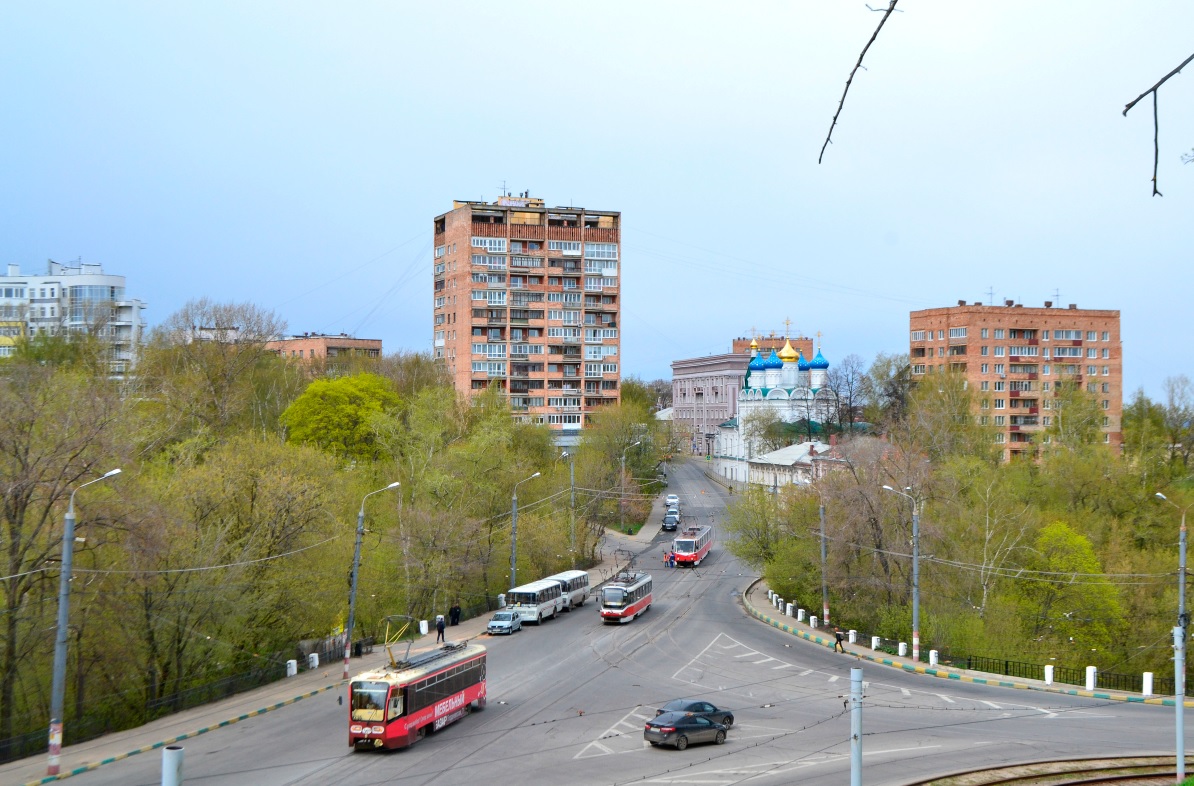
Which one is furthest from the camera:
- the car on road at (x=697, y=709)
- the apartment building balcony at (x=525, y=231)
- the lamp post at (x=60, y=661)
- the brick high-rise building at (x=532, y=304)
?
the apartment building balcony at (x=525, y=231)

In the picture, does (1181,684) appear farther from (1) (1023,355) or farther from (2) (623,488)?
(1) (1023,355)

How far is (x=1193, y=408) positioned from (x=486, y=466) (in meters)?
57.1

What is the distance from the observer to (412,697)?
23594mm

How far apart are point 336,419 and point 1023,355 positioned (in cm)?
6336

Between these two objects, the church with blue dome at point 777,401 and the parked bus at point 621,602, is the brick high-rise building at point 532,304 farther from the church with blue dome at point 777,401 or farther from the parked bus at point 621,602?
the parked bus at point 621,602

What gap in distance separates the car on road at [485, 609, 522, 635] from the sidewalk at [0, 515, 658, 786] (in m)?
0.60

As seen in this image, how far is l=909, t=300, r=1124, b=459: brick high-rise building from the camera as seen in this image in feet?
299

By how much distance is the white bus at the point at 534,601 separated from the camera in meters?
43.4

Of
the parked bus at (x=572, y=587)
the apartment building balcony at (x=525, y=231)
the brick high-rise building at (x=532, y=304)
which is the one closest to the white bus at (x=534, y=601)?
the parked bus at (x=572, y=587)

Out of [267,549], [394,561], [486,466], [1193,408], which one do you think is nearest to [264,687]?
[267,549]

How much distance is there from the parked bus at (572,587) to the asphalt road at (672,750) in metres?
8.99

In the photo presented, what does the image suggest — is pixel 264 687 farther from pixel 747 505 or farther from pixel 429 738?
pixel 747 505

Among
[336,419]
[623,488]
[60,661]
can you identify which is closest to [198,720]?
[60,661]

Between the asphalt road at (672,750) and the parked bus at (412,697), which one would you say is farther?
the parked bus at (412,697)
